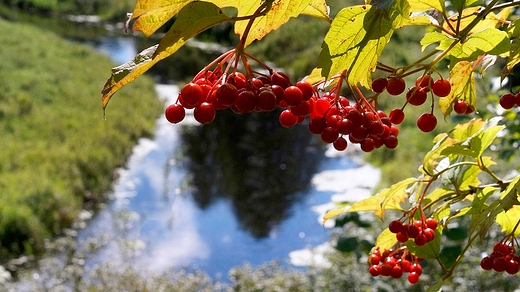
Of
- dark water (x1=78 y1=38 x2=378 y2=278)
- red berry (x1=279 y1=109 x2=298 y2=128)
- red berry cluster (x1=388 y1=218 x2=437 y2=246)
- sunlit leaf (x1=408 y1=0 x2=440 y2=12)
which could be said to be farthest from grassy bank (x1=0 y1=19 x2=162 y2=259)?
sunlit leaf (x1=408 y1=0 x2=440 y2=12)

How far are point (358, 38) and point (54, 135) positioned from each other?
7623 millimetres

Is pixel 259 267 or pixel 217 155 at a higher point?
pixel 217 155

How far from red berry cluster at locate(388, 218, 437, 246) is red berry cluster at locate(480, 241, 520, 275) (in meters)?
0.11

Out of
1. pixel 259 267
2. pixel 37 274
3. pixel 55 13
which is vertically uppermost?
pixel 55 13

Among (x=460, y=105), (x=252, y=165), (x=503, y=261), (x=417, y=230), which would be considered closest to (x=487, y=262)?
(x=503, y=261)

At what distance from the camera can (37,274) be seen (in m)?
4.97

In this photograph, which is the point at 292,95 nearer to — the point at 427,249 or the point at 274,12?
the point at 274,12

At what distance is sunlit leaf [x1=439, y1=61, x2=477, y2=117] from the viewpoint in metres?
0.80

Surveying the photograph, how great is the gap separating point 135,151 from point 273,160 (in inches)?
86.5

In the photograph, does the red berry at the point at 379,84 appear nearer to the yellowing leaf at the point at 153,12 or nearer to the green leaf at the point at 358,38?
the green leaf at the point at 358,38

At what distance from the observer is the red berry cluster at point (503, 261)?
88 cm

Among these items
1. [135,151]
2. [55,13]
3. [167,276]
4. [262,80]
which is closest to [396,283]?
[167,276]

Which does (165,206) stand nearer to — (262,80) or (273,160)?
(273,160)

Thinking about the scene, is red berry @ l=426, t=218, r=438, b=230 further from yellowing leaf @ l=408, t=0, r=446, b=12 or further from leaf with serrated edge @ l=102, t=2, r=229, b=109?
leaf with serrated edge @ l=102, t=2, r=229, b=109
